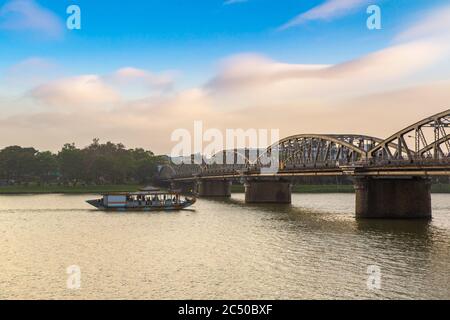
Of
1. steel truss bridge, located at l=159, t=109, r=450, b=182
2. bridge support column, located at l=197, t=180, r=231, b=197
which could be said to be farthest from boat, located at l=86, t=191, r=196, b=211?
bridge support column, located at l=197, t=180, r=231, b=197

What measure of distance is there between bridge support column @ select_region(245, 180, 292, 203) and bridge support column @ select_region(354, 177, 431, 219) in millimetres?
46843

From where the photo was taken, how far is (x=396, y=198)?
7031 cm

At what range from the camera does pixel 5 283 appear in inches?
1264

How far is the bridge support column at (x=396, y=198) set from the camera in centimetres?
7000

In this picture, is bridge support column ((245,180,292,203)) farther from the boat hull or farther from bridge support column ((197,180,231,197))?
bridge support column ((197,180,231,197))

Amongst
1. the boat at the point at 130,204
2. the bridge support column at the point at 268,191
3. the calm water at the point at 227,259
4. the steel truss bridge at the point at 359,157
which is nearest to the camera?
the calm water at the point at 227,259

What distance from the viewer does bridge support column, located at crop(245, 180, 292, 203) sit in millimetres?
118188

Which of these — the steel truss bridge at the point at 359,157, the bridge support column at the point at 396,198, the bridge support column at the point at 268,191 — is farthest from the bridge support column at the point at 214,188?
the bridge support column at the point at 396,198

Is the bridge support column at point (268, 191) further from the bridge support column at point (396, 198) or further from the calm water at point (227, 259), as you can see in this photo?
the calm water at point (227, 259)

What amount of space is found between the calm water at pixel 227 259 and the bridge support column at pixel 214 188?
90687mm
